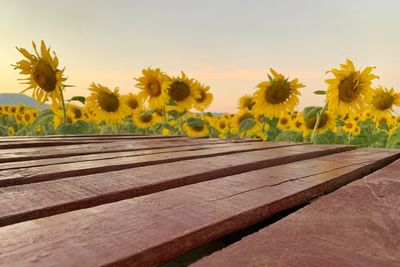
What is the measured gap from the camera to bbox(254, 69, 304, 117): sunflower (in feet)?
11.2

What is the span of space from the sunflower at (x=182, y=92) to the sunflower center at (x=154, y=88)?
0.37 feet

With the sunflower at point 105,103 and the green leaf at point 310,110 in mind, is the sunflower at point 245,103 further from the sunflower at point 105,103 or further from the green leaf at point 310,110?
the green leaf at point 310,110

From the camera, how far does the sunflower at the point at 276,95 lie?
3406mm

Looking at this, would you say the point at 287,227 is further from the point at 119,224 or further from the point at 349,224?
the point at 119,224

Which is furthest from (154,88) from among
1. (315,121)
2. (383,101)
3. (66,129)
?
(383,101)

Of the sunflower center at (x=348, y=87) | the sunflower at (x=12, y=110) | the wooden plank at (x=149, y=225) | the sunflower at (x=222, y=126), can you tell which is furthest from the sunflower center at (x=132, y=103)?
the wooden plank at (x=149, y=225)

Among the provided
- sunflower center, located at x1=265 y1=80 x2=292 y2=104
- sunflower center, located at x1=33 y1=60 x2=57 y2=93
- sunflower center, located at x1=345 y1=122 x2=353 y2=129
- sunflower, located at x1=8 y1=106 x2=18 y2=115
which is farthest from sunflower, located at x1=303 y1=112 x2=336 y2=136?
sunflower, located at x1=8 y1=106 x2=18 y2=115

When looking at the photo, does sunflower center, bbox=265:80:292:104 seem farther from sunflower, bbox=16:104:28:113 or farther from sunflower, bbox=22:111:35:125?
sunflower, bbox=16:104:28:113

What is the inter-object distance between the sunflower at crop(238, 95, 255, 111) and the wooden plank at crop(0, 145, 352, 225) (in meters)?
3.82

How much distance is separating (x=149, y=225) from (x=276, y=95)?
303cm

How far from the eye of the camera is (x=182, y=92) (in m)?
3.71

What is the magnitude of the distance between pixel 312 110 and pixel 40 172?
2514mm

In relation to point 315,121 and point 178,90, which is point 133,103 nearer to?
point 178,90

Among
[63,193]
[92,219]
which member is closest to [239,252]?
[92,219]
